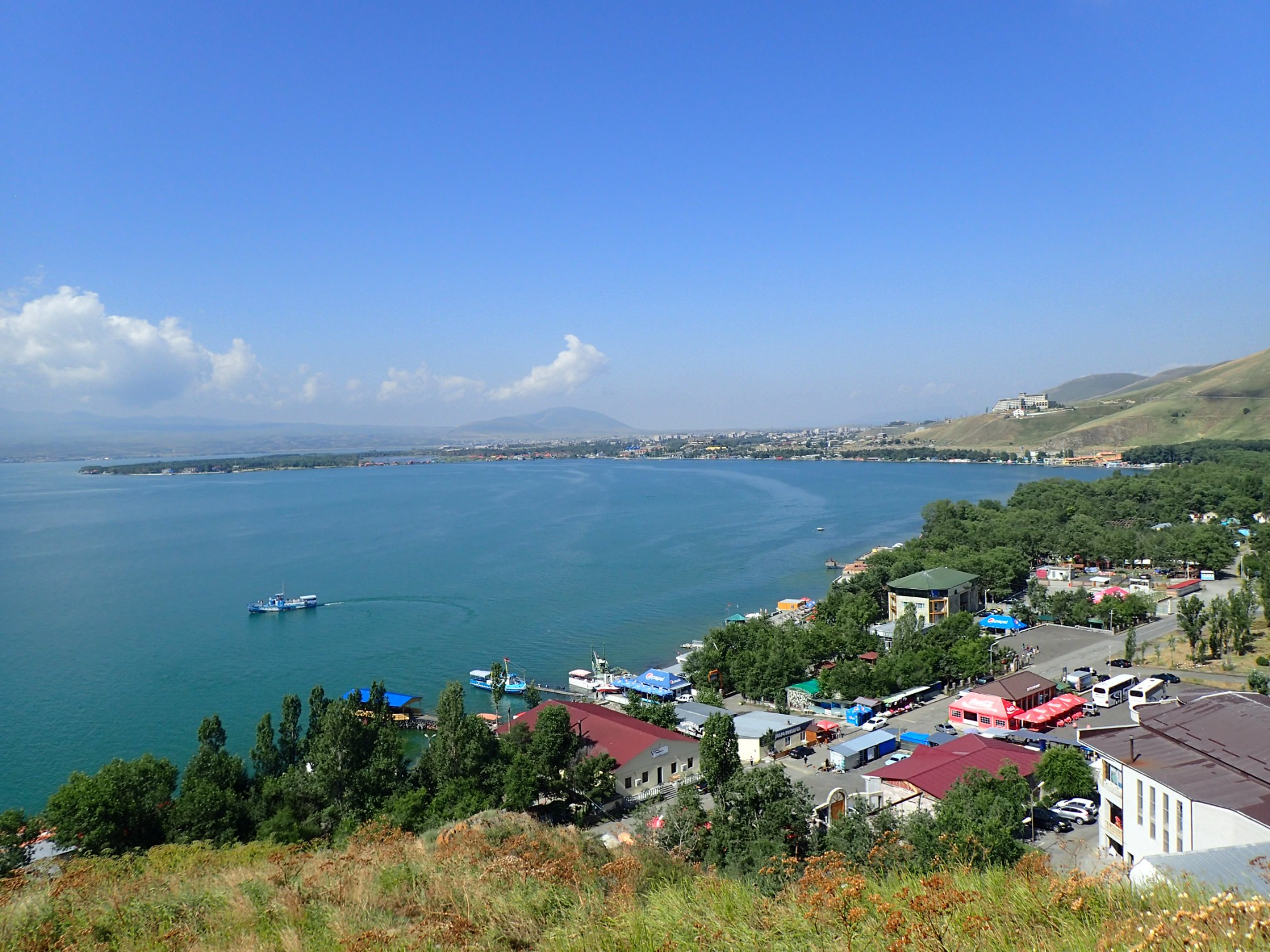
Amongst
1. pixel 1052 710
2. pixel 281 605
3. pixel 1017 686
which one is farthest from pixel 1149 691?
pixel 281 605

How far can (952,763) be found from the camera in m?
6.08

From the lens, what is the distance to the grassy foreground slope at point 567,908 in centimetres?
158

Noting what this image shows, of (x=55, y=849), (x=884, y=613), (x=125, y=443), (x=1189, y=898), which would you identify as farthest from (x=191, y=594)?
(x=125, y=443)

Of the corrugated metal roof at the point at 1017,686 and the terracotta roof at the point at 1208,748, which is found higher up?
the terracotta roof at the point at 1208,748

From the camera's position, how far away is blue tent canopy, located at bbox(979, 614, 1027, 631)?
41.9 feet

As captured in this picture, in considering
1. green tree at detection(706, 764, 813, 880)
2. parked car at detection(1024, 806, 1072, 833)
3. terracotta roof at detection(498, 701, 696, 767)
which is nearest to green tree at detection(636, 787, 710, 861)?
green tree at detection(706, 764, 813, 880)

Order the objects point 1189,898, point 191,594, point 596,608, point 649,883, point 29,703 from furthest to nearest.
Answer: point 191,594 → point 596,608 → point 29,703 → point 649,883 → point 1189,898

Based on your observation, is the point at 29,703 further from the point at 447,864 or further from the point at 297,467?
the point at 297,467

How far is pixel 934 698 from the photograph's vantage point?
31.2 feet

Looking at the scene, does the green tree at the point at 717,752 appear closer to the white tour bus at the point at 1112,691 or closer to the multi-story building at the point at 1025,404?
the white tour bus at the point at 1112,691

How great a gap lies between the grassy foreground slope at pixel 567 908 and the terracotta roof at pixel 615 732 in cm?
390

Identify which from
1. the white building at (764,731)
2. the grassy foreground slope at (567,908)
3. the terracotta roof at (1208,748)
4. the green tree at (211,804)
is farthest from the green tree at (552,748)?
the terracotta roof at (1208,748)

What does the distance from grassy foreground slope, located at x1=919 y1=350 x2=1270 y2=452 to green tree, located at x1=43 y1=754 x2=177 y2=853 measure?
54361mm

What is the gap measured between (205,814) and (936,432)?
2941 inches
